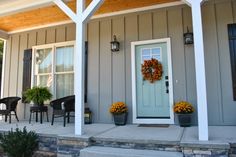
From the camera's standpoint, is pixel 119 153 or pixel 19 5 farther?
pixel 19 5

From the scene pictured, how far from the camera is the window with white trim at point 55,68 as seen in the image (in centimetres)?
586

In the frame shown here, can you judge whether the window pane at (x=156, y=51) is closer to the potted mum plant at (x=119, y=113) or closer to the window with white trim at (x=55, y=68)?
Result: the potted mum plant at (x=119, y=113)

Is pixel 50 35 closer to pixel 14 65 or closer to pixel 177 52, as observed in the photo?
pixel 14 65

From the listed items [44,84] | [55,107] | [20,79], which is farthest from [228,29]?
[20,79]

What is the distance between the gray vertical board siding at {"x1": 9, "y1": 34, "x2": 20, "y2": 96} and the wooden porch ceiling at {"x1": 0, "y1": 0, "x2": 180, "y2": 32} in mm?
365

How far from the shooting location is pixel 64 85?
5875mm

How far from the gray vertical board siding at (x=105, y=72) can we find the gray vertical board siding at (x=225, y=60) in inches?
99.3

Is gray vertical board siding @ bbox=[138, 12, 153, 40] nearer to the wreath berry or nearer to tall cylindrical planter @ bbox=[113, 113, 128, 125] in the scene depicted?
the wreath berry

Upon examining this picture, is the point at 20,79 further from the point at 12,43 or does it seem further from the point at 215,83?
the point at 215,83

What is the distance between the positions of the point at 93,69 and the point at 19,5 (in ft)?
7.23

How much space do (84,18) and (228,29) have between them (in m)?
3.03

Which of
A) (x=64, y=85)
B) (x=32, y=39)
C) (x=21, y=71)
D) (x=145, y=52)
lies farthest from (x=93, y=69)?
(x=21, y=71)

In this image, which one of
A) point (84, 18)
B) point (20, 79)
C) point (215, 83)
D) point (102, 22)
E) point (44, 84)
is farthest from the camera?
point (20, 79)

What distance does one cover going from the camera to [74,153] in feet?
11.9
